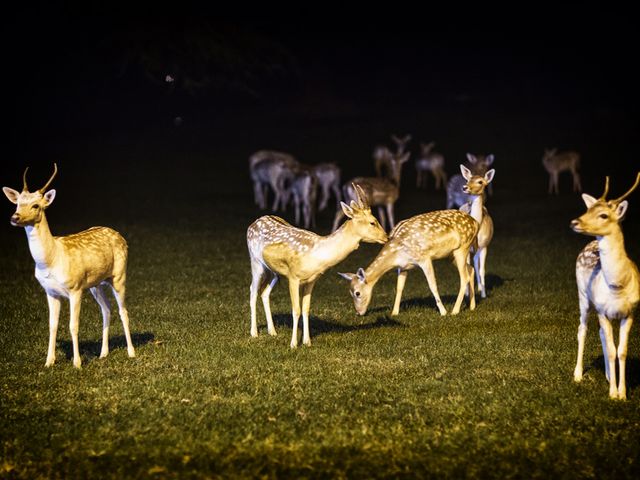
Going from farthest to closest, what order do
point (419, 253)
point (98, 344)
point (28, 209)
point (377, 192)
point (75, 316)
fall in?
point (377, 192) → point (419, 253) → point (98, 344) → point (75, 316) → point (28, 209)

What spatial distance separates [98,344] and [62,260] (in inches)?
64.2

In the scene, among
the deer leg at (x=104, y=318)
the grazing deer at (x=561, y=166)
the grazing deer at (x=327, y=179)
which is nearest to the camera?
the deer leg at (x=104, y=318)

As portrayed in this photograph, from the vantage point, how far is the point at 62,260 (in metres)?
8.12

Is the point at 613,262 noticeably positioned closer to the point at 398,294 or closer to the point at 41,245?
the point at 398,294

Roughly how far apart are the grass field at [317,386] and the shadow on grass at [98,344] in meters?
0.03

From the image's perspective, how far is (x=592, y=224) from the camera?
7.02 m

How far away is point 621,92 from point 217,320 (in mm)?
37784

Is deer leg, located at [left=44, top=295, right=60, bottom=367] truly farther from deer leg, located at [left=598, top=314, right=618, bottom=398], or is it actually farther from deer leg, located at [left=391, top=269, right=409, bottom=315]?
deer leg, located at [left=598, top=314, right=618, bottom=398]

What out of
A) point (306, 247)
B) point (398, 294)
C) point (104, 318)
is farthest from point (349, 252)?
point (104, 318)

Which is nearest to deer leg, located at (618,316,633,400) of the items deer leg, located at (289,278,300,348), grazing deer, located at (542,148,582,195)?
deer leg, located at (289,278,300,348)

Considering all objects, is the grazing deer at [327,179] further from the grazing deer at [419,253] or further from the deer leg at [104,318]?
the deer leg at [104,318]

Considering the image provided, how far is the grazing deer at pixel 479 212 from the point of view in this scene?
478 inches

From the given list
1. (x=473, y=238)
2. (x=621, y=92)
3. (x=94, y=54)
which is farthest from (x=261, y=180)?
(x=621, y=92)

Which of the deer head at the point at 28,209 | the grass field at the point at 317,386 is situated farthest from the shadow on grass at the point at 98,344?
the deer head at the point at 28,209
